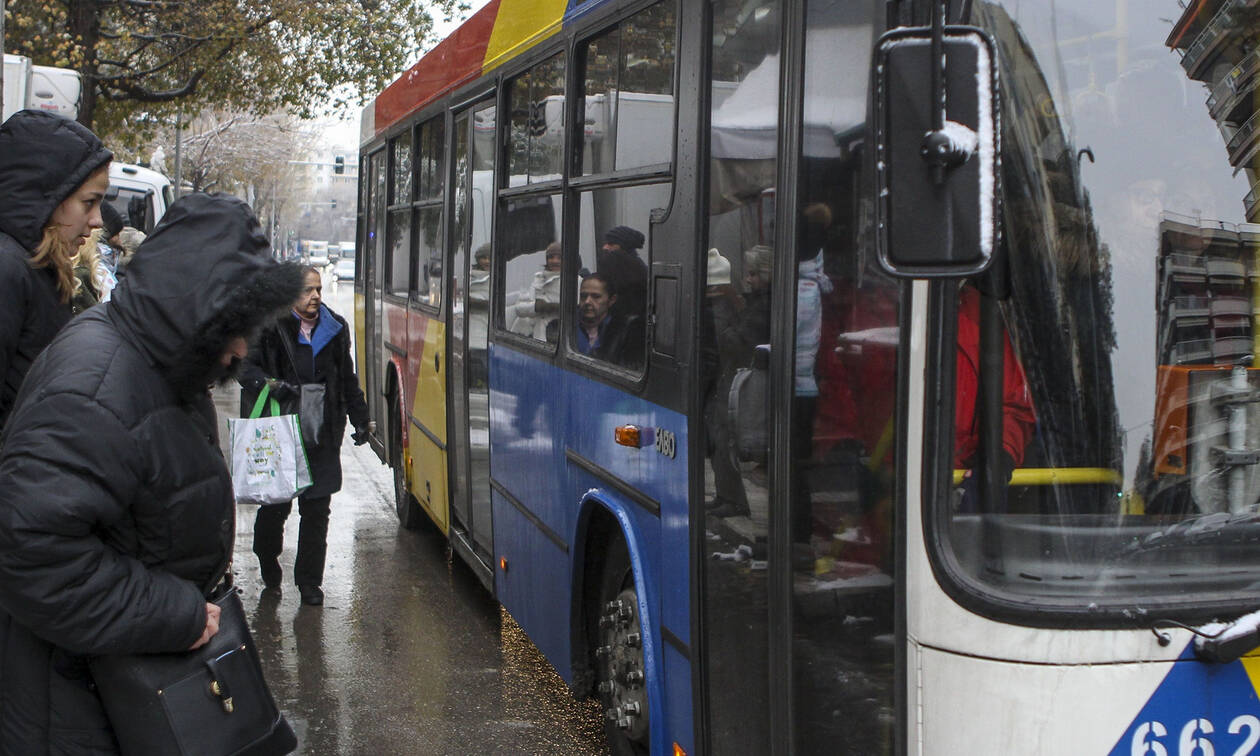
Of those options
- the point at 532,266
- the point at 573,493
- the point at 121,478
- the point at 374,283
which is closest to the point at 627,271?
the point at 573,493

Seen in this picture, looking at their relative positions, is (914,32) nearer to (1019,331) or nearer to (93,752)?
(1019,331)

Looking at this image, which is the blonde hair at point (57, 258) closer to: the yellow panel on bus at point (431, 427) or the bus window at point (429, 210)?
the yellow panel on bus at point (431, 427)

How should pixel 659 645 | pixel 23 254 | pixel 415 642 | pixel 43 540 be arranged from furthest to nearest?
pixel 415 642 < pixel 659 645 < pixel 23 254 < pixel 43 540

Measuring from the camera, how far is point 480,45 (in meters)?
6.19

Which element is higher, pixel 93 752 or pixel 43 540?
pixel 43 540

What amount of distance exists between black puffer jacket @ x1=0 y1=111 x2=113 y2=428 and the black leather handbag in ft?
3.63

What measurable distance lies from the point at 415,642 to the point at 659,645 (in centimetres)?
293

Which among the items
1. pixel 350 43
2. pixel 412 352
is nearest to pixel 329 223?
pixel 350 43

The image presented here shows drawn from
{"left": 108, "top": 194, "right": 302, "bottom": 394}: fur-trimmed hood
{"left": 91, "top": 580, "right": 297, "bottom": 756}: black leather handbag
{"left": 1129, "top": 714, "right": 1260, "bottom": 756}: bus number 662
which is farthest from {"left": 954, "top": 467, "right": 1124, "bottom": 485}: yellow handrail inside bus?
{"left": 91, "top": 580, "right": 297, "bottom": 756}: black leather handbag

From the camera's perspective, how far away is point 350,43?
21.1 m

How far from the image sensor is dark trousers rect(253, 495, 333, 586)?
6.91 meters

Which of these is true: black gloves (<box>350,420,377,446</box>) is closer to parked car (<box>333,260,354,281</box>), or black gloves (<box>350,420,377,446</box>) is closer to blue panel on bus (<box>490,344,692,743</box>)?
blue panel on bus (<box>490,344,692,743</box>)

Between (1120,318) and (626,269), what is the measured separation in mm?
1808

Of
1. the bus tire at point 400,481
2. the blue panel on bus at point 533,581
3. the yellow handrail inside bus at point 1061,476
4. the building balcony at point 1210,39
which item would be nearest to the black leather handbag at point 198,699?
the yellow handrail inside bus at point 1061,476
